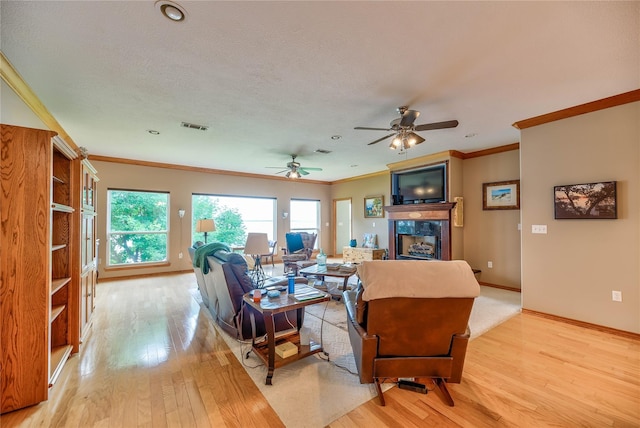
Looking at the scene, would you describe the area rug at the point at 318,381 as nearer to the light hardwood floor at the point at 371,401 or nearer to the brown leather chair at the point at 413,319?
the light hardwood floor at the point at 371,401

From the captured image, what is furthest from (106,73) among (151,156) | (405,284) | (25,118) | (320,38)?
(151,156)

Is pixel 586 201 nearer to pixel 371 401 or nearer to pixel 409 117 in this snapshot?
pixel 409 117

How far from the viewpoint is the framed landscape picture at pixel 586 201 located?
2.96 metres

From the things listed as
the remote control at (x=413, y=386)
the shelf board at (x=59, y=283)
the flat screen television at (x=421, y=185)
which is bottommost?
the remote control at (x=413, y=386)

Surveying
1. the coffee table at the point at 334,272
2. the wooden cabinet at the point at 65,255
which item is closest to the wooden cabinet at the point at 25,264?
the wooden cabinet at the point at 65,255

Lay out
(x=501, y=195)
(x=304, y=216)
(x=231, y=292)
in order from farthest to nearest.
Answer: (x=304, y=216)
(x=501, y=195)
(x=231, y=292)

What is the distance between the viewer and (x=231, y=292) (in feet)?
8.61

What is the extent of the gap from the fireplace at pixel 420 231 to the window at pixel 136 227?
17.9ft

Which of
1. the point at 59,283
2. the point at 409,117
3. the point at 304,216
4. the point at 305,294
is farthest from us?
the point at 304,216

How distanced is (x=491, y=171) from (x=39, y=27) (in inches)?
245

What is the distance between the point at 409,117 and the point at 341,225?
6.19 m

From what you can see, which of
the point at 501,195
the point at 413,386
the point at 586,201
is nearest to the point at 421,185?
the point at 501,195

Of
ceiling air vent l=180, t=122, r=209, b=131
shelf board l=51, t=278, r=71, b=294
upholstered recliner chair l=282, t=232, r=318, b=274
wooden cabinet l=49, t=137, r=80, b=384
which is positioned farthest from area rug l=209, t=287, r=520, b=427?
upholstered recliner chair l=282, t=232, r=318, b=274

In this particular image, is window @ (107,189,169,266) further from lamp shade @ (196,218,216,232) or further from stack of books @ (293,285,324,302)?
stack of books @ (293,285,324,302)
